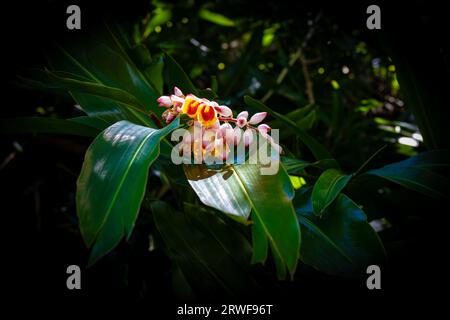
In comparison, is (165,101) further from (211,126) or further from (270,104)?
(270,104)

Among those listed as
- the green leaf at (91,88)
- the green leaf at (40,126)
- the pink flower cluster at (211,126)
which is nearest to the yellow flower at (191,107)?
the pink flower cluster at (211,126)

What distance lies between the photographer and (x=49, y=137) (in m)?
1.28

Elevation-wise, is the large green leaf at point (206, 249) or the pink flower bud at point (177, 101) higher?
the pink flower bud at point (177, 101)

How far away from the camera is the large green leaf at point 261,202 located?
449mm

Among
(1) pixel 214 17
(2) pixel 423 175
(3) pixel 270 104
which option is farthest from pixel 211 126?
(1) pixel 214 17

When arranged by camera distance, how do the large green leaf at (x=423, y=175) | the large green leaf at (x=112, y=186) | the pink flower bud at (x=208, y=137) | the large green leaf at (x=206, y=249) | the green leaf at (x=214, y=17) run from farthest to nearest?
the green leaf at (x=214, y=17) → the large green leaf at (x=206, y=249) → the large green leaf at (x=423, y=175) → the pink flower bud at (x=208, y=137) → the large green leaf at (x=112, y=186)

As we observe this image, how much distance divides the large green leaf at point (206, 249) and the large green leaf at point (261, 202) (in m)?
0.25

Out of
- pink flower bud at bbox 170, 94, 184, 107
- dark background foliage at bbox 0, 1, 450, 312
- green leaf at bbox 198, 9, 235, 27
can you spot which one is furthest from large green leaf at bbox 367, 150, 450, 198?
green leaf at bbox 198, 9, 235, 27

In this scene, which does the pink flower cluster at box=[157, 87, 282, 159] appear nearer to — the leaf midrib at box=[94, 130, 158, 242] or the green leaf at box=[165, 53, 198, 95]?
the leaf midrib at box=[94, 130, 158, 242]

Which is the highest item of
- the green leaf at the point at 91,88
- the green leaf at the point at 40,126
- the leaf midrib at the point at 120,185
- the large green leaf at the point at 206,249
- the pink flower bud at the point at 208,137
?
the green leaf at the point at 91,88

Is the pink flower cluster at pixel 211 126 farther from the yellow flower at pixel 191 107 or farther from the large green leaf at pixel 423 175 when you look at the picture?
the large green leaf at pixel 423 175

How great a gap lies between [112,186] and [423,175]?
50 centimetres

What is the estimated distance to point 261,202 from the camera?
48cm
